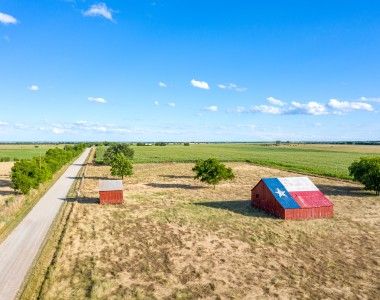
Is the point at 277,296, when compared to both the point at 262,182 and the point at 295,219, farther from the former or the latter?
the point at 262,182

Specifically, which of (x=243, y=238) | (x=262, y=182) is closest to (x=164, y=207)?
(x=262, y=182)

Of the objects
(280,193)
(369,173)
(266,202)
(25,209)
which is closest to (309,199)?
(280,193)

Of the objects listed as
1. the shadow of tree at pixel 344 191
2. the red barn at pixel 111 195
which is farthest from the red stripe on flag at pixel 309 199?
the red barn at pixel 111 195

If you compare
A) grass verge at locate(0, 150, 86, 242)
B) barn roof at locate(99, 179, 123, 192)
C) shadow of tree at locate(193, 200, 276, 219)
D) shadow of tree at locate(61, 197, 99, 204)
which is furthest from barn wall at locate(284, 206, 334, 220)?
grass verge at locate(0, 150, 86, 242)

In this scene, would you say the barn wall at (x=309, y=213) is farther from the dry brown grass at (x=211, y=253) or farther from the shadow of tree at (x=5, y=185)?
the shadow of tree at (x=5, y=185)

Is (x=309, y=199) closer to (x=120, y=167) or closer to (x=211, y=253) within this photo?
(x=211, y=253)

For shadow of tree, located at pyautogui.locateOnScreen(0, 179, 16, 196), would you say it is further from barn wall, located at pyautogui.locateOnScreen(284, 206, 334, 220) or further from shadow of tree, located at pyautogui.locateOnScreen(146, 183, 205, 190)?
barn wall, located at pyautogui.locateOnScreen(284, 206, 334, 220)

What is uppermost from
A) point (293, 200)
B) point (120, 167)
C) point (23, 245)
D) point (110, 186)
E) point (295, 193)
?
point (120, 167)
